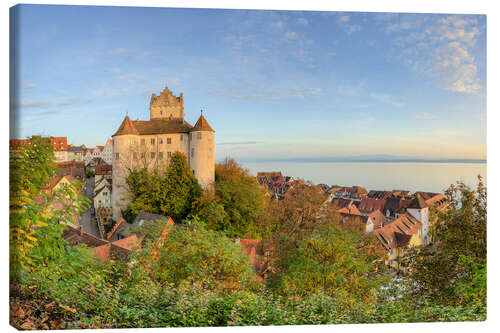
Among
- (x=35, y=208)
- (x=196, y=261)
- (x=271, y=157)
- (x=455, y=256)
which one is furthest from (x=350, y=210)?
(x=35, y=208)

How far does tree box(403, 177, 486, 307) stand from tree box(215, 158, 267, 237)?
1836 mm

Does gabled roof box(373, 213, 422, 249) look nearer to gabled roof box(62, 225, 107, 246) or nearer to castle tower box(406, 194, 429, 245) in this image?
castle tower box(406, 194, 429, 245)

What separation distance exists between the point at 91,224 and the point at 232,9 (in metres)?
2.85

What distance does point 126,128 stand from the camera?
4.23m

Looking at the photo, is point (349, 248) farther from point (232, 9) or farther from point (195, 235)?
point (232, 9)

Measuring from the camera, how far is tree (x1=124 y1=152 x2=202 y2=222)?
14.3 feet

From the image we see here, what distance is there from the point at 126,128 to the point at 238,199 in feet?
5.09

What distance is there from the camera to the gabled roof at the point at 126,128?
165 inches

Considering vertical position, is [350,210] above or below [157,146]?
below

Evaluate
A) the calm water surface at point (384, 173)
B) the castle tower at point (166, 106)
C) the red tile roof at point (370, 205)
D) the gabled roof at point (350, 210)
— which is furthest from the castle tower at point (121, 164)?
the red tile roof at point (370, 205)

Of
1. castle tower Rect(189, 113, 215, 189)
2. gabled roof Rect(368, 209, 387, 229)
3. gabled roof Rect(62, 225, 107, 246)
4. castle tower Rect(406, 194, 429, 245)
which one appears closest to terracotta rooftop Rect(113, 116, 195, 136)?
castle tower Rect(189, 113, 215, 189)

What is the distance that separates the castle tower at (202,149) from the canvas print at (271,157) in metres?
0.02

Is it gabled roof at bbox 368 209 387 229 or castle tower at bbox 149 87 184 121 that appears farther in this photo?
gabled roof at bbox 368 209 387 229

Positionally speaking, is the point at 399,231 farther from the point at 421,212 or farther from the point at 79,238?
the point at 79,238
